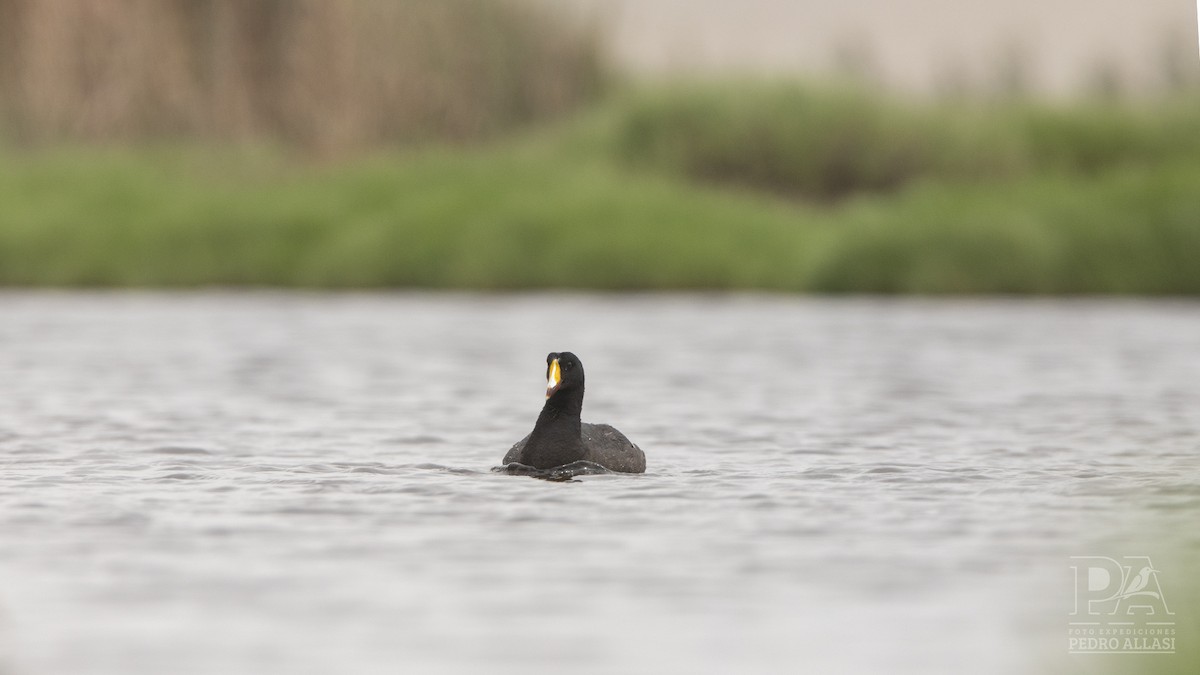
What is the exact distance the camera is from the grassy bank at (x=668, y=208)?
3047 centimetres

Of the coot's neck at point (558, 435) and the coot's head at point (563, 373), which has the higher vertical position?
the coot's head at point (563, 373)

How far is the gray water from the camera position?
315 inches

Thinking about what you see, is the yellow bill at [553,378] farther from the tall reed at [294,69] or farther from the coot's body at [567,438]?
the tall reed at [294,69]

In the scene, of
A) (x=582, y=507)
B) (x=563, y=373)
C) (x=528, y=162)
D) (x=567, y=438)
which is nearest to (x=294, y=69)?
(x=528, y=162)

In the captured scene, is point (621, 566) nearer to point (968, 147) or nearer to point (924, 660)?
point (924, 660)

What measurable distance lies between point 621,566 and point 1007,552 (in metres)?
1.88

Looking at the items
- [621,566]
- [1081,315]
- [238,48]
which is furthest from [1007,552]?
[238,48]

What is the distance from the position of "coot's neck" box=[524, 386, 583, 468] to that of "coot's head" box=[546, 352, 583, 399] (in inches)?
1.5

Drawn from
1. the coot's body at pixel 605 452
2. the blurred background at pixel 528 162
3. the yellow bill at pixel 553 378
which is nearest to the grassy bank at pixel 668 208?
the blurred background at pixel 528 162

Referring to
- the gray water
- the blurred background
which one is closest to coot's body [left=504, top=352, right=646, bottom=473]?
the gray water

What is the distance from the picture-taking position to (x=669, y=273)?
1236 inches

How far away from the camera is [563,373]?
12.9m

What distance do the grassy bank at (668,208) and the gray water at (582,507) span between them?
21.9ft

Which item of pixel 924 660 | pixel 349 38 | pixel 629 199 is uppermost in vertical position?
pixel 349 38
